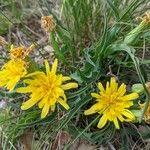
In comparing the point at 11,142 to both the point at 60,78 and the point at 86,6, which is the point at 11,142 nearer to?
the point at 60,78

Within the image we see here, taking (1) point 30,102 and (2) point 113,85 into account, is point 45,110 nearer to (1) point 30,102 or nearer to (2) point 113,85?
(1) point 30,102

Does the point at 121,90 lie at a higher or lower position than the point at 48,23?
lower

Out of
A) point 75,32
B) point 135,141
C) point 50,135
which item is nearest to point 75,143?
point 50,135

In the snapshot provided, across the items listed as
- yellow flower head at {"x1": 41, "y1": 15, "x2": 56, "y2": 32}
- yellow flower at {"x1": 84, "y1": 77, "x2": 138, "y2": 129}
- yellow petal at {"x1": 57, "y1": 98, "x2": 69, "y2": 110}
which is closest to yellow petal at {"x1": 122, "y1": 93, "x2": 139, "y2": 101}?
yellow flower at {"x1": 84, "y1": 77, "x2": 138, "y2": 129}

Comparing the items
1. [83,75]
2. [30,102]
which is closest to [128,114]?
[83,75]

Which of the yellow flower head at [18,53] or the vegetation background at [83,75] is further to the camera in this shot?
the vegetation background at [83,75]

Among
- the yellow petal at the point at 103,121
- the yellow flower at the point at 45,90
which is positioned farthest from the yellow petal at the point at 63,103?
the yellow petal at the point at 103,121

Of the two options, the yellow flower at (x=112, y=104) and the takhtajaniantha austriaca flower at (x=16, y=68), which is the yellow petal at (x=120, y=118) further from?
the takhtajaniantha austriaca flower at (x=16, y=68)

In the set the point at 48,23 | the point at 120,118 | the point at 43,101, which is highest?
the point at 48,23

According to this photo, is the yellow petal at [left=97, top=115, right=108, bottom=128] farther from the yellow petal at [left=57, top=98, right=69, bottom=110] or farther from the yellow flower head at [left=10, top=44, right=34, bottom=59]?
the yellow flower head at [left=10, top=44, right=34, bottom=59]
